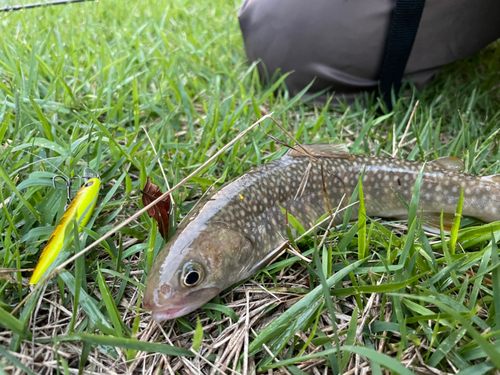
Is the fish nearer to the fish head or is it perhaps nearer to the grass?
the fish head

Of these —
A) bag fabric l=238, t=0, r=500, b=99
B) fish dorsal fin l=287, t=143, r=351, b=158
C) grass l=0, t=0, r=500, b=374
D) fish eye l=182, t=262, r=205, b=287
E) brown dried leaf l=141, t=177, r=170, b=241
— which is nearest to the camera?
grass l=0, t=0, r=500, b=374

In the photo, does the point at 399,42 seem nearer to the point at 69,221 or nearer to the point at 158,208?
the point at 158,208

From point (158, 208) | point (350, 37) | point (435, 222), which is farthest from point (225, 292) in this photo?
point (350, 37)

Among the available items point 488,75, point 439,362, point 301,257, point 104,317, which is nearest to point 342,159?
point 301,257

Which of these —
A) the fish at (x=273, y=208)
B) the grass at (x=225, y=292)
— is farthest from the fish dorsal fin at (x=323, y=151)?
the grass at (x=225, y=292)

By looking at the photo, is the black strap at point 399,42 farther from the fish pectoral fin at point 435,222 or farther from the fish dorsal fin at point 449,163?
the fish pectoral fin at point 435,222

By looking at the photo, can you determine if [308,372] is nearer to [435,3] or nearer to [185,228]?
[185,228]

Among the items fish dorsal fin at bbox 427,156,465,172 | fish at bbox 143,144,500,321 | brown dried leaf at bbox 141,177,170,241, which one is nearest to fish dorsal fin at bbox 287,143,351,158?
fish at bbox 143,144,500,321
